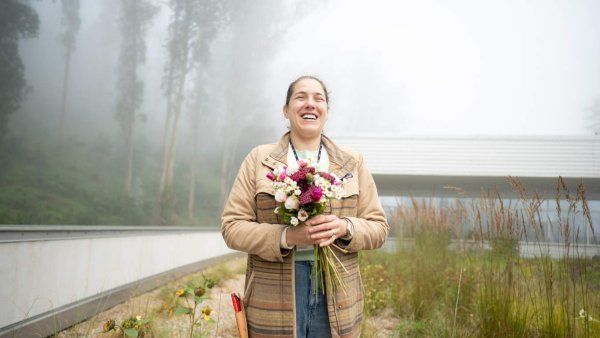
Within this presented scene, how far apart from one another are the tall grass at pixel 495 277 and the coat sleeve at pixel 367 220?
1.02 m

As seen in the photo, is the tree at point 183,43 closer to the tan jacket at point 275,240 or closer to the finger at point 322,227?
the tan jacket at point 275,240

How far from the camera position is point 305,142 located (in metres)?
1.85

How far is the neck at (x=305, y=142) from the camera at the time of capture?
6.05ft

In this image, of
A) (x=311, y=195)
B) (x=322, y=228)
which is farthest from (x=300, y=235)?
Answer: (x=311, y=195)

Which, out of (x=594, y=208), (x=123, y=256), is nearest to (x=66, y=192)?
(x=123, y=256)

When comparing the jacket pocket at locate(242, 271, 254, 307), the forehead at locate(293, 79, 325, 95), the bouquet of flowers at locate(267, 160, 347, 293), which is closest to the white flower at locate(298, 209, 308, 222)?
the bouquet of flowers at locate(267, 160, 347, 293)

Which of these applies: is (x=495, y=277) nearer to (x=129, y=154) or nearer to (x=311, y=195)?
(x=311, y=195)

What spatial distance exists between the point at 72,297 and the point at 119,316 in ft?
2.05

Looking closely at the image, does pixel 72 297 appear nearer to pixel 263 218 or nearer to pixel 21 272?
pixel 21 272

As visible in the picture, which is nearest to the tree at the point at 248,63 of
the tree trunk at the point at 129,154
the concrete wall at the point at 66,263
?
the tree trunk at the point at 129,154

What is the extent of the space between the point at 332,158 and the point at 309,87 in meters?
0.35

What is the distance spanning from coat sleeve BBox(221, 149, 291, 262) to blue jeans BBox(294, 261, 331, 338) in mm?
152

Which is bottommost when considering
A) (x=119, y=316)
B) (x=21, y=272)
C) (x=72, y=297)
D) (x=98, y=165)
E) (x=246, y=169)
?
(x=119, y=316)

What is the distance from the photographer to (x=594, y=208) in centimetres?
1891
